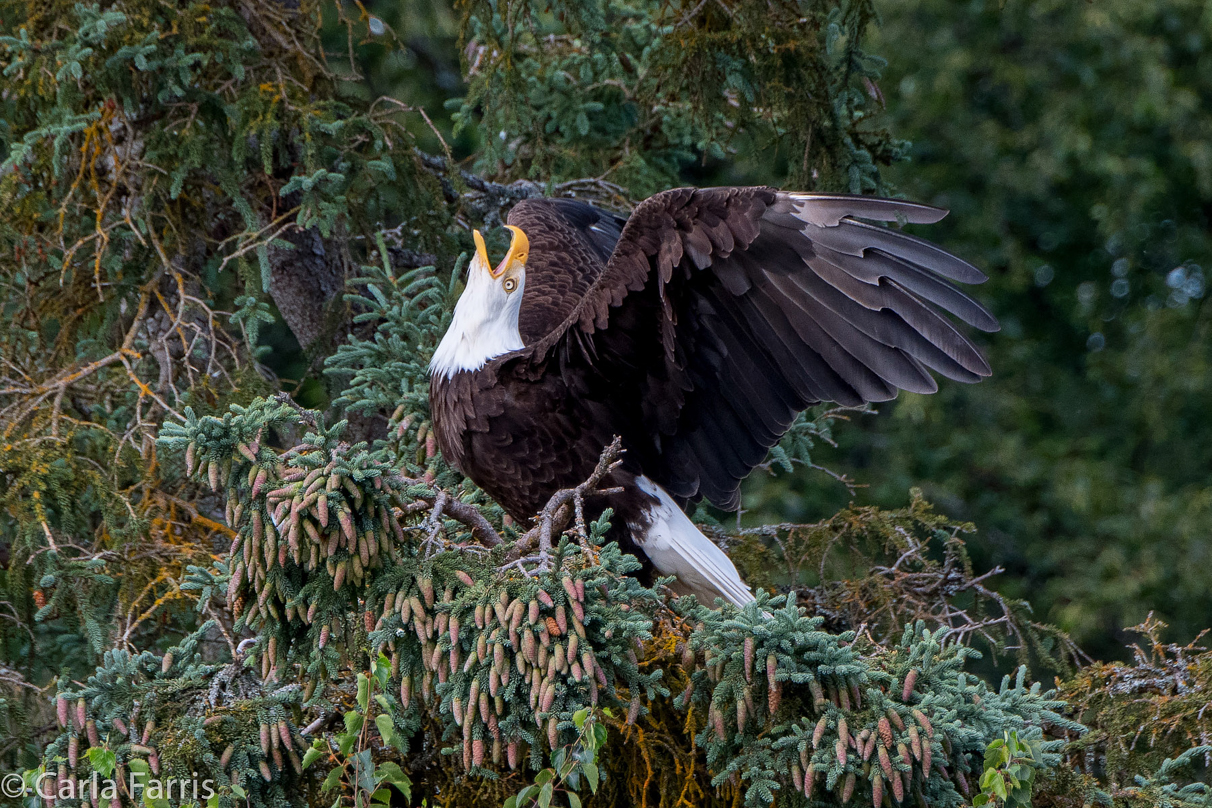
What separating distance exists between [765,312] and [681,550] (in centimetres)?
74

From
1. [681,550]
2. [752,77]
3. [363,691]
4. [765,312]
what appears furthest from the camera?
[752,77]

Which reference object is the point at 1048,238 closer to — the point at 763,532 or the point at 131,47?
the point at 763,532

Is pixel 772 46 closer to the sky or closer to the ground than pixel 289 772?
closer to the sky

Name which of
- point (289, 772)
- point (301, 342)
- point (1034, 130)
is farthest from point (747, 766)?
point (1034, 130)

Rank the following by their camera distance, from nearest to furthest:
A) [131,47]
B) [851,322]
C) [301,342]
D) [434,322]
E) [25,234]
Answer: [851,322] → [131,47] → [25,234] → [434,322] → [301,342]

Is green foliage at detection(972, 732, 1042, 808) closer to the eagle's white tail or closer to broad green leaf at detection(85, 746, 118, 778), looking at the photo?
the eagle's white tail

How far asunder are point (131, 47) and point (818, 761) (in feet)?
7.78

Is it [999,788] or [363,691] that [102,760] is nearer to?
[363,691]

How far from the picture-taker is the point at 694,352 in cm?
267

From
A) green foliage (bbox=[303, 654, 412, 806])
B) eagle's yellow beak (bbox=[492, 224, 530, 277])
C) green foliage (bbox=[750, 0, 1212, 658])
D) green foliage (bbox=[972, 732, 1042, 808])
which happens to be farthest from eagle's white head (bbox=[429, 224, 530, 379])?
green foliage (bbox=[750, 0, 1212, 658])

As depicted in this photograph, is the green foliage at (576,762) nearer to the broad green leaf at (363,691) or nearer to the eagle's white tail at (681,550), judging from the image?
the broad green leaf at (363,691)

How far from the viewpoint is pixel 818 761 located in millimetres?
1932

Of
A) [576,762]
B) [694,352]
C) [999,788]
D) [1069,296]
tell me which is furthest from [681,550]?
[1069,296]

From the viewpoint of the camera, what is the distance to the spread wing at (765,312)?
7.65 ft
